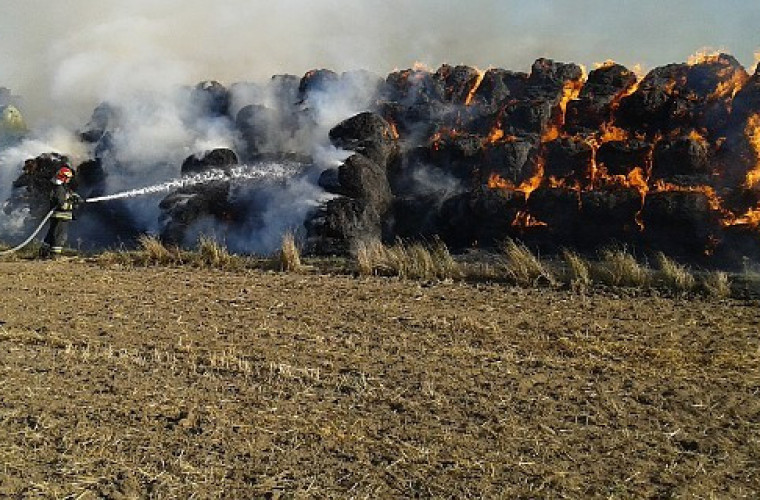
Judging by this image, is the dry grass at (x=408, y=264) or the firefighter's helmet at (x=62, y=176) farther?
the firefighter's helmet at (x=62, y=176)

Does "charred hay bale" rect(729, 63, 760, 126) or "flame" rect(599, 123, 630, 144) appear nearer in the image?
"charred hay bale" rect(729, 63, 760, 126)

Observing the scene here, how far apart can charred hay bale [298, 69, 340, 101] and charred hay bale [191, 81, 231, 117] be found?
7.57 feet

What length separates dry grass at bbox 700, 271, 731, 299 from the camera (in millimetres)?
8492

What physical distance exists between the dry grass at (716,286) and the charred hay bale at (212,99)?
16250 millimetres

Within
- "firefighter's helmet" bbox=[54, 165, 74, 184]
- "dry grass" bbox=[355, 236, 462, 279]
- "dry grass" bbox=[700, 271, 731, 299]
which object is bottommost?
"dry grass" bbox=[700, 271, 731, 299]

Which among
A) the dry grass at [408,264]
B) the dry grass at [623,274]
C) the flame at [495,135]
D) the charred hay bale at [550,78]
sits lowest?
the dry grass at [623,274]

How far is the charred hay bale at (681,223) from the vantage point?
42.9 feet

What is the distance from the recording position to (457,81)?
20.8 meters

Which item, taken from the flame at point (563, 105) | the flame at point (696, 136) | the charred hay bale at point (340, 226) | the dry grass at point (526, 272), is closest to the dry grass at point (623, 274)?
the dry grass at point (526, 272)

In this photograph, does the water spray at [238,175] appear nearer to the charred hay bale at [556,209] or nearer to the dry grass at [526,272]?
the charred hay bale at [556,209]

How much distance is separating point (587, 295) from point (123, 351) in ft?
17.4

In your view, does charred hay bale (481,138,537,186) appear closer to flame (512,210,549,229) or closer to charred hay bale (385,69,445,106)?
flame (512,210,549,229)

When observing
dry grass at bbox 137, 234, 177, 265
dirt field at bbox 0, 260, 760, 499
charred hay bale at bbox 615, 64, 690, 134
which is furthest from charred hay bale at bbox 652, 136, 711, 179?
dry grass at bbox 137, 234, 177, 265

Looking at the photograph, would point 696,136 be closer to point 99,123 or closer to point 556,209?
point 556,209
